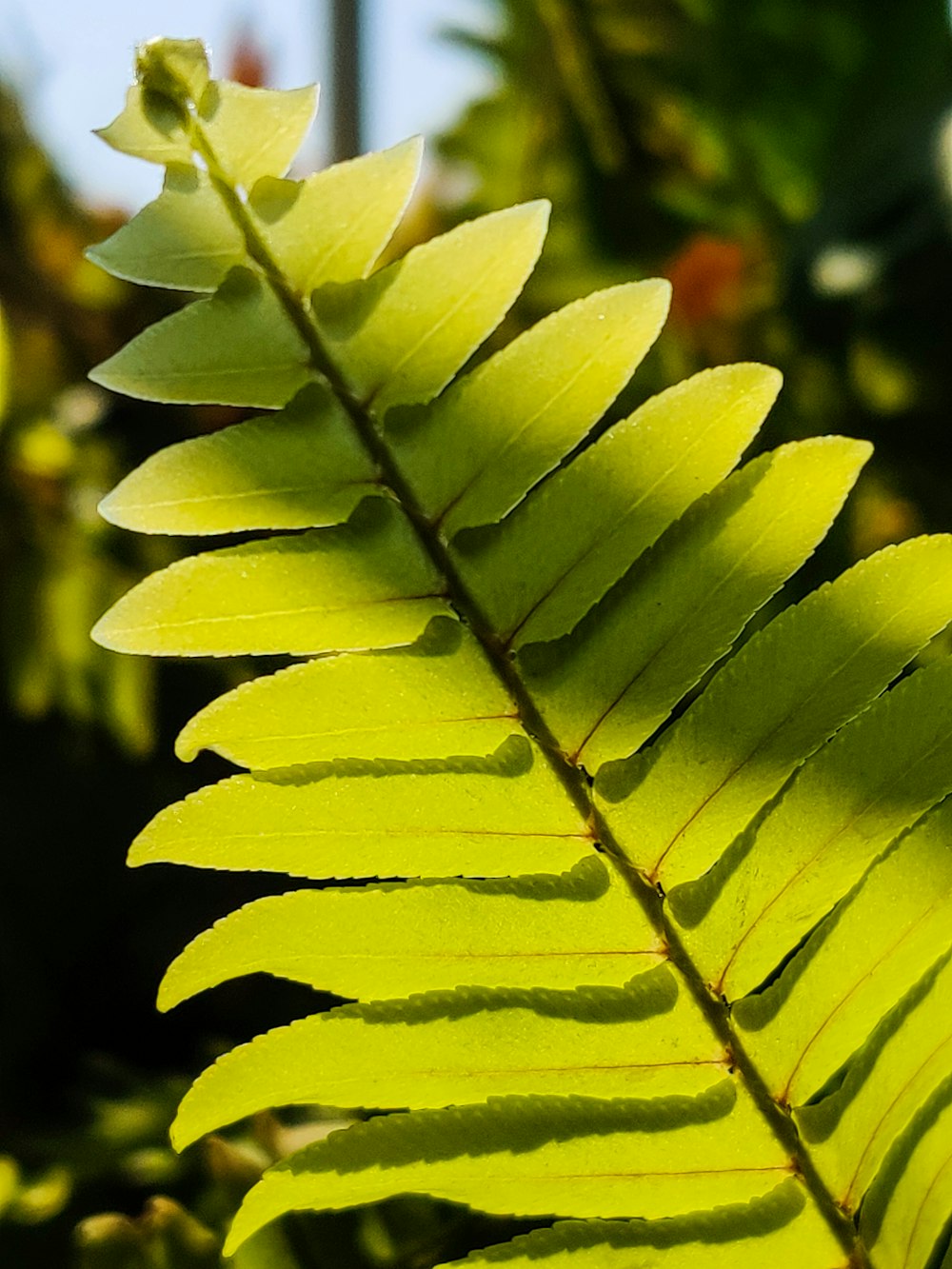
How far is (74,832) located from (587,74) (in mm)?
942

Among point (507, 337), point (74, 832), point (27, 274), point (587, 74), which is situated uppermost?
point (27, 274)

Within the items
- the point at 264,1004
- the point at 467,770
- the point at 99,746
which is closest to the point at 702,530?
the point at 467,770

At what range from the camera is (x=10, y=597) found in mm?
1145

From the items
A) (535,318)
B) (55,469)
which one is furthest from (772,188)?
(55,469)

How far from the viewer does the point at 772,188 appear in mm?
1350

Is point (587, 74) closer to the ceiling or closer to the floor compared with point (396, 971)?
closer to the ceiling

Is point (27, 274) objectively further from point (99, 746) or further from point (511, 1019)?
point (511, 1019)

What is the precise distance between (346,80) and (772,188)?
2.13 feet

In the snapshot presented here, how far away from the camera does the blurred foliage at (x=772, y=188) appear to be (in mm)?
1173

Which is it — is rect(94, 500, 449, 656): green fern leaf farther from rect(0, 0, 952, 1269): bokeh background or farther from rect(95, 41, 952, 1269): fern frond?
rect(0, 0, 952, 1269): bokeh background

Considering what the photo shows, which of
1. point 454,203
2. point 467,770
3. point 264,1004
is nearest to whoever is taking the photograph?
point 467,770

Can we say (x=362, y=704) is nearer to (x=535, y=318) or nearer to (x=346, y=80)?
(x=535, y=318)

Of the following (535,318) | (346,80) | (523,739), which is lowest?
(523,739)

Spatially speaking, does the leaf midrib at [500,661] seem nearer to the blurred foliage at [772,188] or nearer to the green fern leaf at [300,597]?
the green fern leaf at [300,597]
